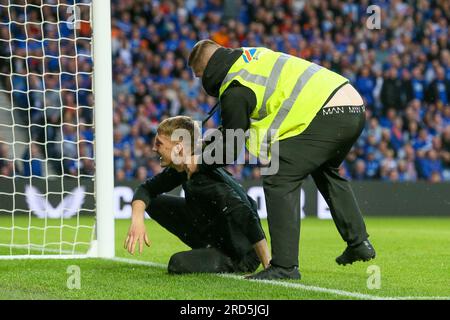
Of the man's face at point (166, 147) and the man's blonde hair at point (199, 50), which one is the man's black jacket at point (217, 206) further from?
the man's blonde hair at point (199, 50)

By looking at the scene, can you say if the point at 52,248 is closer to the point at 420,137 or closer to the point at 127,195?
the point at 127,195

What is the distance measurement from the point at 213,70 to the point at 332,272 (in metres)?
1.88

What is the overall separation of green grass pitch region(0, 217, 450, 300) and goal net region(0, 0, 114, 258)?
0.56 meters

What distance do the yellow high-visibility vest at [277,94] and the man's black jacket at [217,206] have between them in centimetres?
54

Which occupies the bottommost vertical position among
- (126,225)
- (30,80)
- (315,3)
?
(126,225)

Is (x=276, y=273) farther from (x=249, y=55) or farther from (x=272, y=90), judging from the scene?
(x=249, y=55)

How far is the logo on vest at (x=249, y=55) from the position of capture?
6216 millimetres

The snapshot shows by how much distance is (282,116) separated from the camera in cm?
613

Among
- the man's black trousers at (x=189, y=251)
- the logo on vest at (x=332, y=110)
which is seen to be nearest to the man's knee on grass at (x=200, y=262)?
the man's black trousers at (x=189, y=251)

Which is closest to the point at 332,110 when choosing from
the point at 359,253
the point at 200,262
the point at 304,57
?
the point at 359,253

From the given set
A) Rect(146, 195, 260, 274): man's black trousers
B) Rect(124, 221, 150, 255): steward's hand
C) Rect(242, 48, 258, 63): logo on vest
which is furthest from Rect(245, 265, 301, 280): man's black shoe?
A: Rect(242, 48, 258, 63): logo on vest

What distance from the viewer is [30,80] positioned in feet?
50.4

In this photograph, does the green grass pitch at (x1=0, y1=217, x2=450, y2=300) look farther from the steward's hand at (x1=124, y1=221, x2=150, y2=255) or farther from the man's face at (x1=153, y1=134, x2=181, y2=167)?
the man's face at (x1=153, y1=134, x2=181, y2=167)
